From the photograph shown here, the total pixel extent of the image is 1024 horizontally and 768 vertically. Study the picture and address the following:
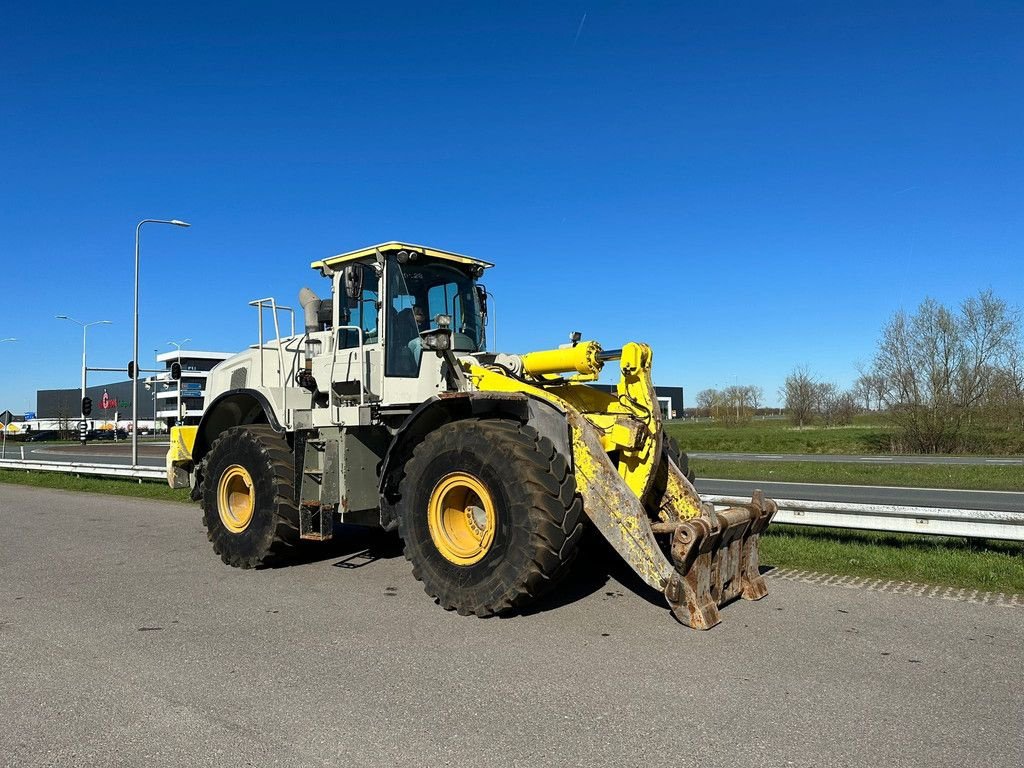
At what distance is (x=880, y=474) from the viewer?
20766mm

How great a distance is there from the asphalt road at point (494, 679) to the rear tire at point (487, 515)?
0.28 m

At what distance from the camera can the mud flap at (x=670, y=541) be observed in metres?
5.23

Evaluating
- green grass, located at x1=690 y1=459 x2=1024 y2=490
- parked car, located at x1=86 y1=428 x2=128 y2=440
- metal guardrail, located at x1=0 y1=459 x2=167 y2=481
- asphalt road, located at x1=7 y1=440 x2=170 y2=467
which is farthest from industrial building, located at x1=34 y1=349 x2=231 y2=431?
green grass, located at x1=690 y1=459 x2=1024 y2=490

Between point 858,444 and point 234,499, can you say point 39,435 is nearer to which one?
point 858,444

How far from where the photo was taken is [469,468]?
5.82 metres

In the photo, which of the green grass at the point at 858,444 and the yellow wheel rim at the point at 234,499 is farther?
the green grass at the point at 858,444

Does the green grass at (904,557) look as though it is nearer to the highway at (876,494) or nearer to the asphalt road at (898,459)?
the highway at (876,494)

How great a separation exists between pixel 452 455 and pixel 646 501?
1573mm

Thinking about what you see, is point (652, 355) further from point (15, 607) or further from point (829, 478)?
point (829, 478)

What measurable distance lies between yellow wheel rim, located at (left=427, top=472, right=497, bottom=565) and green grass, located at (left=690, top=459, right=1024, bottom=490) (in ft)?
49.0

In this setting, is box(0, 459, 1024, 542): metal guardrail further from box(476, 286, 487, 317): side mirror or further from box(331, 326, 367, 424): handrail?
box(331, 326, 367, 424): handrail

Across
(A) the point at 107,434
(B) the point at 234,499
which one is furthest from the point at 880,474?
(A) the point at 107,434

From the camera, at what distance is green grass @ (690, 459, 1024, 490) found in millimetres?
18250

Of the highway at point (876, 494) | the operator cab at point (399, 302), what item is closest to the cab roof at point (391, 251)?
the operator cab at point (399, 302)
